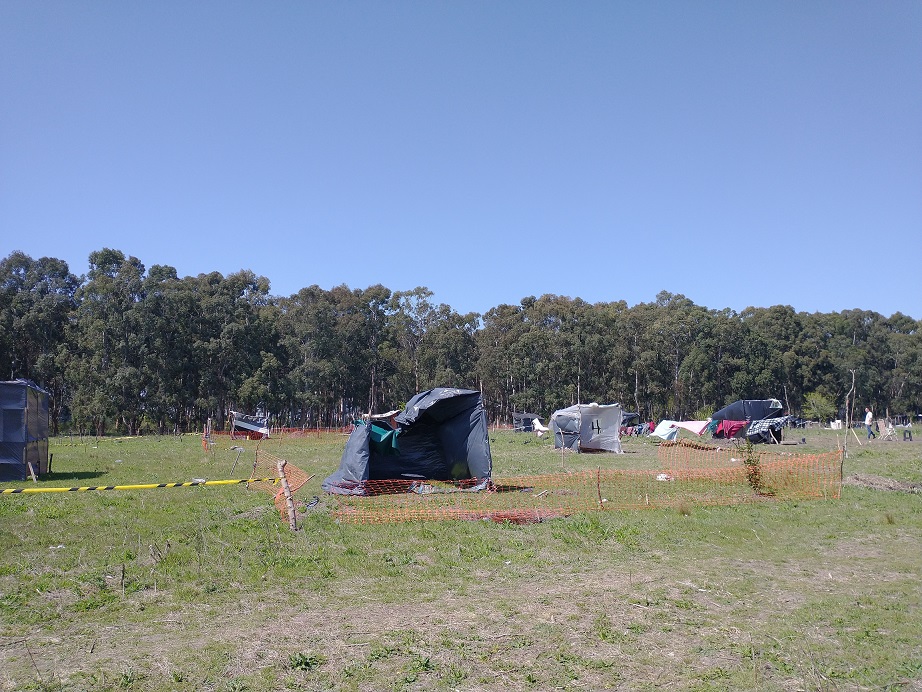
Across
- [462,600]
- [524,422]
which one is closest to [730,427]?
[524,422]

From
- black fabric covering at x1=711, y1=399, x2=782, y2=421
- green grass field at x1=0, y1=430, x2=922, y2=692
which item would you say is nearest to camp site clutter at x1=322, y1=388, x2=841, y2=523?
green grass field at x1=0, y1=430, x2=922, y2=692

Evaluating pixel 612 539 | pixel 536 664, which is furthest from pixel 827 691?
pixel 612 539

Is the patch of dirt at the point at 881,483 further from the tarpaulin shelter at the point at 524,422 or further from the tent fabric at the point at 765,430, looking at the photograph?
the tarpaulin shelter at the point at 524,422

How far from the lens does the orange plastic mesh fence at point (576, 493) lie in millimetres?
14375

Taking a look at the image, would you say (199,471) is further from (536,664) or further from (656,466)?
(536,664)

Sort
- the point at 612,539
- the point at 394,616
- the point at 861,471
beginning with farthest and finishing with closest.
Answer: the point at 861,471
the point at 612,539
the point at 394,616

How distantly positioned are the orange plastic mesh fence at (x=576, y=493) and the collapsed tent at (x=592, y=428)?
13.5 meters

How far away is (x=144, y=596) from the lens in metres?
8.69

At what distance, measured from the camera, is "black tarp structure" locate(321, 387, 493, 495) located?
1800 centimetres

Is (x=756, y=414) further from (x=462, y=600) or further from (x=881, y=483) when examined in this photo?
(x=462, y=600)

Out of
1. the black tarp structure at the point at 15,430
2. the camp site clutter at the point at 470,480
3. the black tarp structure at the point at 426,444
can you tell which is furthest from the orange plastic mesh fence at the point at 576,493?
the black tarp structure at the point at 15,430

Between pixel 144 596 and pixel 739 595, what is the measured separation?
706 centimetres

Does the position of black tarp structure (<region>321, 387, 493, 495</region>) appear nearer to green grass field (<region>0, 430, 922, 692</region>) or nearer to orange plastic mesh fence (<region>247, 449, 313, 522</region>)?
orange plastic mesh fence (<region>247, 449, 313, 522</region>)

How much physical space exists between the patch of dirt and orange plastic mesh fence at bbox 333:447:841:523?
1.64 feet
